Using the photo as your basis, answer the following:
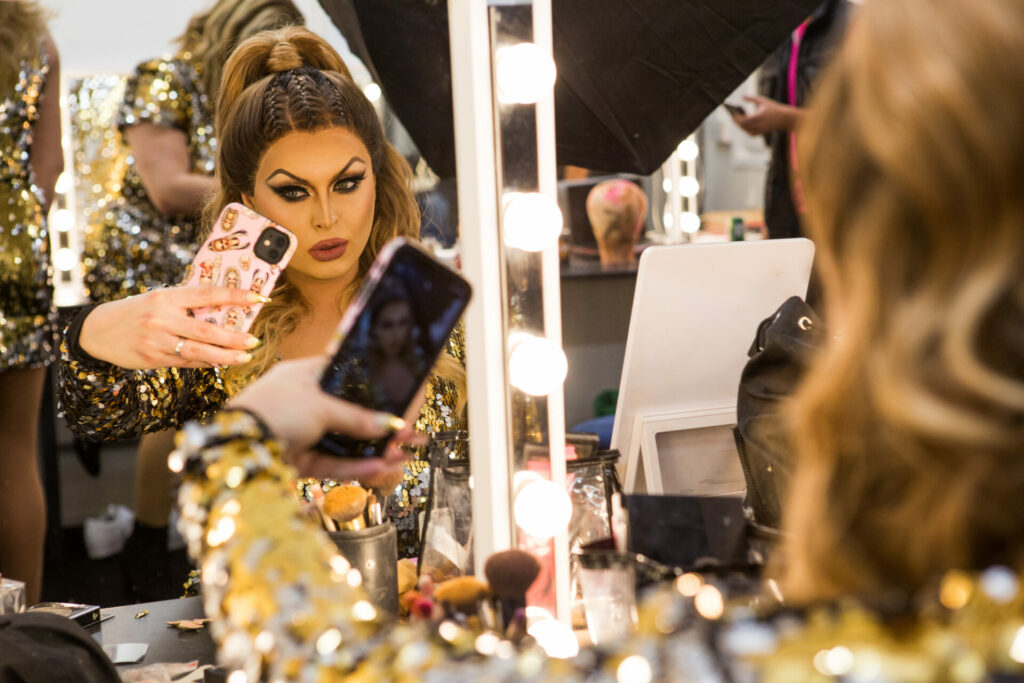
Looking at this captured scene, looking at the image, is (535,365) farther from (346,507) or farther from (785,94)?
(785,94)

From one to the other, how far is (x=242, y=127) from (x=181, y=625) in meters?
0.50

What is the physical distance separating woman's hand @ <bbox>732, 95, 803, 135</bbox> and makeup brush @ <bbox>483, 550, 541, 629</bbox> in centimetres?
164

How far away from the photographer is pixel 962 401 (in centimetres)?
34

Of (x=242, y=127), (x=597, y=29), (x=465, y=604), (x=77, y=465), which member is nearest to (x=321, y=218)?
(x=242, y=127)

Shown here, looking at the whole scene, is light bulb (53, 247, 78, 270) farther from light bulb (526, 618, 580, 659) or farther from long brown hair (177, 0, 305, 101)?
light bulb (526, 618, 580, 659)

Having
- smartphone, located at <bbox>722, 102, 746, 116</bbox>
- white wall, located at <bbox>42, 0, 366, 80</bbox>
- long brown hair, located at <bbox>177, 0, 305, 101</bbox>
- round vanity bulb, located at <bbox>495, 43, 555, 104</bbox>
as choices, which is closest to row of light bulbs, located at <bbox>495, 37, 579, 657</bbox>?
round vanity bulb, located at <bbox>495, 43, 555, 104</bbox>

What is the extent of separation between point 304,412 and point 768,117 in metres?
1.71

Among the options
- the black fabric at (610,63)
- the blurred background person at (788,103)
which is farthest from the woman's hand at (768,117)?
the black fabric at (610,63)

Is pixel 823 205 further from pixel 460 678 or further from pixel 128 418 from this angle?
pixel 128 418

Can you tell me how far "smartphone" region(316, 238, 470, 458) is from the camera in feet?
1.80

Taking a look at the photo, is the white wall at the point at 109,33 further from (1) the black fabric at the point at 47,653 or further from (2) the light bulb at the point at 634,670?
(2) the light bulb at the point at 634,670

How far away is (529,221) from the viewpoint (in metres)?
0.63

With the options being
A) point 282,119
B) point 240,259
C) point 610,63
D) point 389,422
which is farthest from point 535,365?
point 610,63

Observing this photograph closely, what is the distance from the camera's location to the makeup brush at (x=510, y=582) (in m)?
0.55
